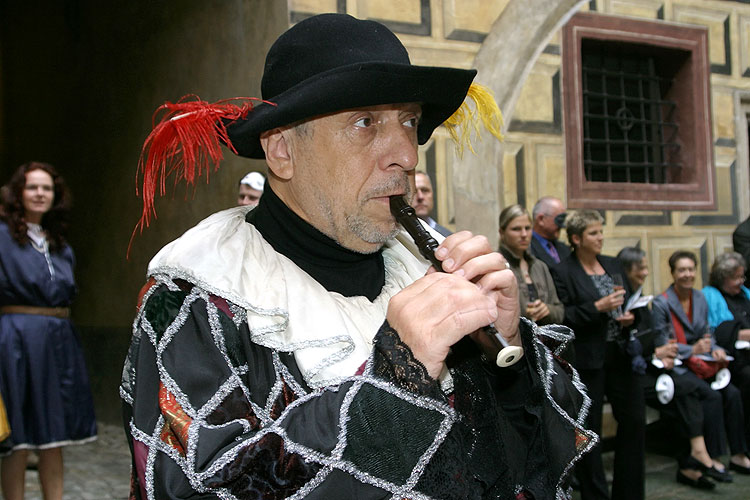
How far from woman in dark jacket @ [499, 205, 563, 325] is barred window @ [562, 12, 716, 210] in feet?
6.17

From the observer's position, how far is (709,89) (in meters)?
7.32

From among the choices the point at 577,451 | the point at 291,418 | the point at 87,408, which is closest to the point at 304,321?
the point at 291,418

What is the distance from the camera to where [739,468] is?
5.71m

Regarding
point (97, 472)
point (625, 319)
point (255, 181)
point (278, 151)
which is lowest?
point (97, 472)

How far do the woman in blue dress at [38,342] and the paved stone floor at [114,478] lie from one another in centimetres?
96

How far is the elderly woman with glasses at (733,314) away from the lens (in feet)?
19.5

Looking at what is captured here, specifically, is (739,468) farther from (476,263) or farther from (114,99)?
(114,99)

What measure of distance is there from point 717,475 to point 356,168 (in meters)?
4.89

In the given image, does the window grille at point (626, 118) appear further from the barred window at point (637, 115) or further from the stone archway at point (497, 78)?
the stone archway at point (497, 78)

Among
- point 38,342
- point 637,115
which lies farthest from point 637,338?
point 38,342

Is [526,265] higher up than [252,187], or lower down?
lower down

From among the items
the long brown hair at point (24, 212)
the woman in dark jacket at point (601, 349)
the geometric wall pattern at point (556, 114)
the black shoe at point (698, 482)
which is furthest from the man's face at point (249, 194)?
the black shoe at point (698, 482)

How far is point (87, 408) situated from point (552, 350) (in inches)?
139

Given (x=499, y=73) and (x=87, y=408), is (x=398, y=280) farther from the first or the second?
(x=499, y=73)
